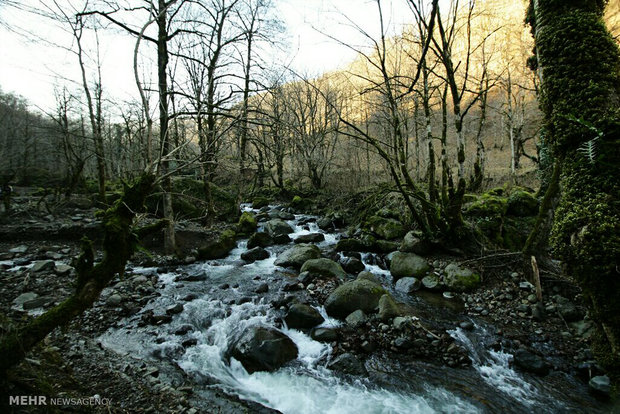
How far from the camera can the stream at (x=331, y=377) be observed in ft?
12.1

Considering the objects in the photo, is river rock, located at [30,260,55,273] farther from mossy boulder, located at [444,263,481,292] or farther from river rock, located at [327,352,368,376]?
mossy boulder, located at [444,263,481,292]

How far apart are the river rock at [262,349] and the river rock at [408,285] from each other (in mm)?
3374

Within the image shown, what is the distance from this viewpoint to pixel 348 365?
434 cm

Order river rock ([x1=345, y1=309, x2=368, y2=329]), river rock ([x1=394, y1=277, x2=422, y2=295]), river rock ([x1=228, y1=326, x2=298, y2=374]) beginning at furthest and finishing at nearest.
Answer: river rock ([x1=394, y1=277, x2=422, y2=295]), river rock ([x1=345, y1=309, x2=368, y2=329]), river rock ([x1=228, y1=326, x2=298, y2=374])

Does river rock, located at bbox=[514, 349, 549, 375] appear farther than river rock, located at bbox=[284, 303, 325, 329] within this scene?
No

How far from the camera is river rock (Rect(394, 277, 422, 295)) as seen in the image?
6770 mm

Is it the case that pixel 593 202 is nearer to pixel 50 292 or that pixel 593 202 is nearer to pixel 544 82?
pixel 544 82

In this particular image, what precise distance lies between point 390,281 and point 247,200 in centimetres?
1369

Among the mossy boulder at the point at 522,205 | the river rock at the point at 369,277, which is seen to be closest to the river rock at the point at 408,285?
the river rock at the point at 369,277

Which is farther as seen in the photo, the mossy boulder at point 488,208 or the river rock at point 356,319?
the mossy boulder at point 488,208

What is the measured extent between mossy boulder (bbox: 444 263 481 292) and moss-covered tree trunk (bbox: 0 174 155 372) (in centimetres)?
666

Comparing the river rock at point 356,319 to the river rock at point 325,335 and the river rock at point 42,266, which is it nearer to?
the river rock at point 325,335

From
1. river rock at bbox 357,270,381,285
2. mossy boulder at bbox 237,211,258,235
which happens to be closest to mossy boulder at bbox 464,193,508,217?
river rock at bbox 357,270,381,285

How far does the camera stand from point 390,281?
743cm
